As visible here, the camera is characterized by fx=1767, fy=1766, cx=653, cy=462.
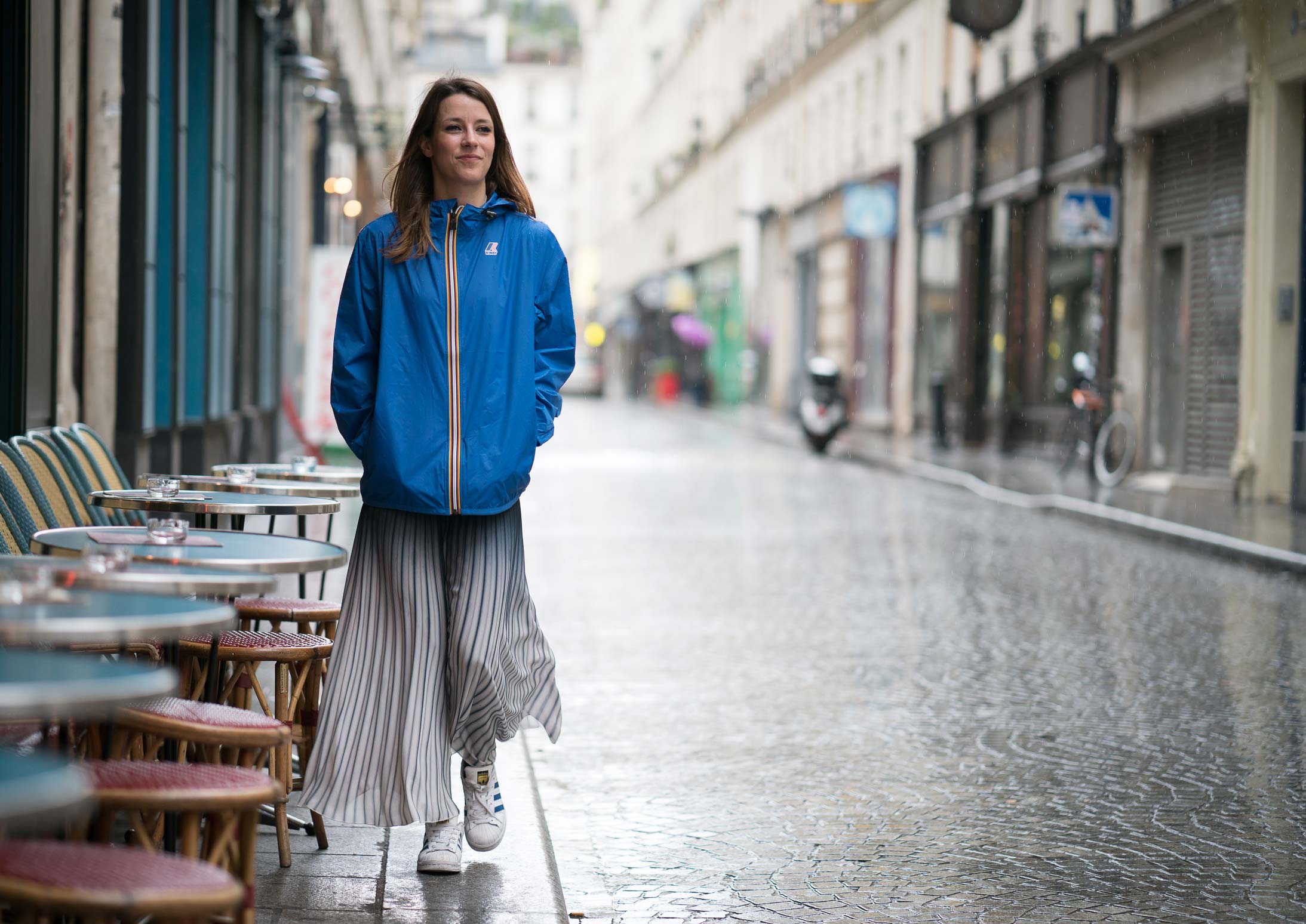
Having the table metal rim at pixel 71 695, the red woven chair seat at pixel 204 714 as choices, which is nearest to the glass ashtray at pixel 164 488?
the red woven chair seat at pixel 204 714

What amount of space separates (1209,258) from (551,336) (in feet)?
51.8

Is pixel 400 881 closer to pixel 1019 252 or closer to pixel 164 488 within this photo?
pixel 164 488

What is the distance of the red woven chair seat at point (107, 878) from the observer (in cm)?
236

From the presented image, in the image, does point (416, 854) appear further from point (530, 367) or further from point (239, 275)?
point (239, 275)

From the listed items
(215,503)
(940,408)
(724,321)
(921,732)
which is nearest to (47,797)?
(215,503)

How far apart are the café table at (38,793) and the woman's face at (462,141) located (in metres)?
2.37

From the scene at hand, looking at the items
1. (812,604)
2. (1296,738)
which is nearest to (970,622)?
(812,604)

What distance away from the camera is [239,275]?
15859 mm

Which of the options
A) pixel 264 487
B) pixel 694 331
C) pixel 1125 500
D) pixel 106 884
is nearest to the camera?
pixel 106 884

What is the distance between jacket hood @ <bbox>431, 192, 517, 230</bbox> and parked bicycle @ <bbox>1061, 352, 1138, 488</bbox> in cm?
1545

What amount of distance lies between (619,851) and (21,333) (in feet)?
11.2

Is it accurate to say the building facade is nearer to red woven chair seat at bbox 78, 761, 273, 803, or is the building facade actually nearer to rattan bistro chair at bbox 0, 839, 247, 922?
red woven chair seat at bbox 78, 761, 273, 803

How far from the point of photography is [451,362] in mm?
4184

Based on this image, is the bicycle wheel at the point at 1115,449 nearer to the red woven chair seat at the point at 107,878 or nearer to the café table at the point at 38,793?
the red woven chair seat at the point at 107,878
